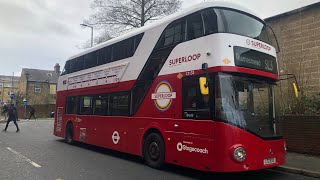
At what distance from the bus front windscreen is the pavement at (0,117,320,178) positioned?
4.90 feet

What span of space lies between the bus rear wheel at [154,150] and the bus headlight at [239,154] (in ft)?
7.80

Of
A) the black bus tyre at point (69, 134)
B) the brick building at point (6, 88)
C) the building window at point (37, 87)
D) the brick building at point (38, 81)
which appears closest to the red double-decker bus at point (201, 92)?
the black bus tyre at point (69, 134)

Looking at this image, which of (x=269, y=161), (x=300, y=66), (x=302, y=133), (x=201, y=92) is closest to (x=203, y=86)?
(x=201, y=92)

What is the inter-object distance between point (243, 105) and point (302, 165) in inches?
125

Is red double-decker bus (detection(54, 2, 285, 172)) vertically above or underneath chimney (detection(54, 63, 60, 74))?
underneath

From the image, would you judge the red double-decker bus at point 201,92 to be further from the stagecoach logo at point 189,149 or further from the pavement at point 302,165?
the pavement at point 302,165

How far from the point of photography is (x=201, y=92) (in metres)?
7.62

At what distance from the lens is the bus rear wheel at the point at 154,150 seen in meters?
9.41

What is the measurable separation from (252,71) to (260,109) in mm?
914

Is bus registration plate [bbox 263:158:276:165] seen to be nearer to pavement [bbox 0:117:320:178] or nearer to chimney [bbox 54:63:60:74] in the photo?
pavement [bbox 0:117:320:178]

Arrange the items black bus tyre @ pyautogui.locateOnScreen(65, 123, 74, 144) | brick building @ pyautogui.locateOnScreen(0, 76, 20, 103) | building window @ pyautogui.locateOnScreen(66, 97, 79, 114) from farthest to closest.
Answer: brick building @ pyautogui.locateOnScreen(0, 76, 20, 103), black bus tyre @ pyautogui.locateOnScreen(65, 123, 74, 144), building window @ pyautogui.locateOnScreen(66, 97, 79, 114)

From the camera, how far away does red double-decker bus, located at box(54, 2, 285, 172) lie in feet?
25.3

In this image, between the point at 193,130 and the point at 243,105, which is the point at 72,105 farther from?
the point at 243,105

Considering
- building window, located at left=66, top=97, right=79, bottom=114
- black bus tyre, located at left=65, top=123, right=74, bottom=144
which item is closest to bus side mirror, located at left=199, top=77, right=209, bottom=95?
building window, located at left=66, top=97, right=79, bottom=114
